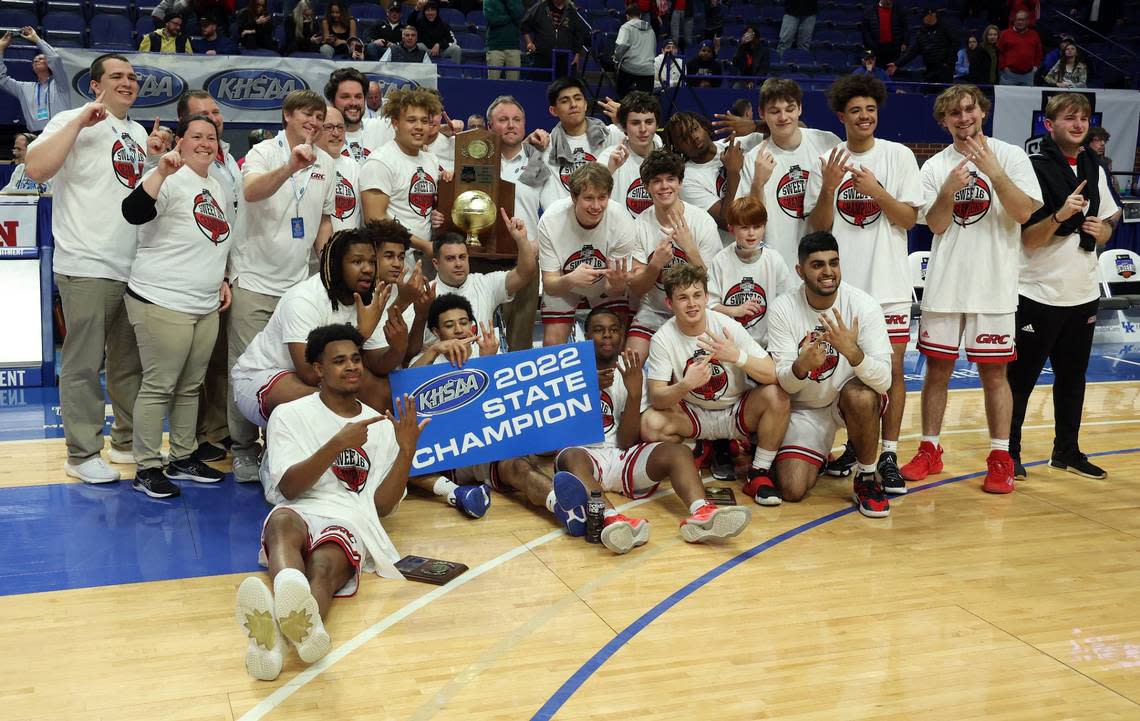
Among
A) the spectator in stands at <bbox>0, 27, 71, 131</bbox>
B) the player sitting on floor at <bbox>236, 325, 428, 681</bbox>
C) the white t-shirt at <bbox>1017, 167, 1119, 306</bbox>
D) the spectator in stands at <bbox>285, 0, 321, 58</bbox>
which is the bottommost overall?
the player sitting on floor at <bbox>236, 325, 428, 681</bbox>

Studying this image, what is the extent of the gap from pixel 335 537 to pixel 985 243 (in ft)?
13.6

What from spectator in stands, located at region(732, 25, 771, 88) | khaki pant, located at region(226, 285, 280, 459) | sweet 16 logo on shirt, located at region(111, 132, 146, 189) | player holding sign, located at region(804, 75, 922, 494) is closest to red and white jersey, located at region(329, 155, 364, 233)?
khaki pant, located at region(226, 285, 280, 459)

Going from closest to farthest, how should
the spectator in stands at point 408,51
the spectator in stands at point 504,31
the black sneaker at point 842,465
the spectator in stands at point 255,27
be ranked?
the black sneaker at point 842,465
the spectator in stands at point 255,27
the spectator in stands at point 408,51
the spectator in stands at point 504,31

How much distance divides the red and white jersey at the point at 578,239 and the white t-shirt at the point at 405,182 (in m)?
0.77

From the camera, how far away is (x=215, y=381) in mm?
6754

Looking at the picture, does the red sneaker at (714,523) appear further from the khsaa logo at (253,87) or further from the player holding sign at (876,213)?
the khsaa logo at (253,87)

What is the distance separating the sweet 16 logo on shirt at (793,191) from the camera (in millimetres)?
6656

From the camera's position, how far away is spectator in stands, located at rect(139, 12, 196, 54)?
41.0 feet

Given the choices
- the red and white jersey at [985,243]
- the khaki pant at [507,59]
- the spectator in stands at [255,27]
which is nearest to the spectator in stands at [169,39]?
the spectator in stands at [255,27]

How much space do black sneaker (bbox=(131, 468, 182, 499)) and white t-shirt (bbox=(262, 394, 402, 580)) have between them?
1.31 m

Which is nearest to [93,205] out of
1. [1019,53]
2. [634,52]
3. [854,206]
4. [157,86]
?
[854,206]

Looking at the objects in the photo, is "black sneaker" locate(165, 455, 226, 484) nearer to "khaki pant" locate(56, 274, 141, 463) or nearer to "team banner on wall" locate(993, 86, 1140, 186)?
"khaki pant" locate(56, 274, 141, 463)

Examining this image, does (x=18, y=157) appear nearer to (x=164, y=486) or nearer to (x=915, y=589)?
(x=164, y=486)

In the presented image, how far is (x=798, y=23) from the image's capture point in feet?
55.0
